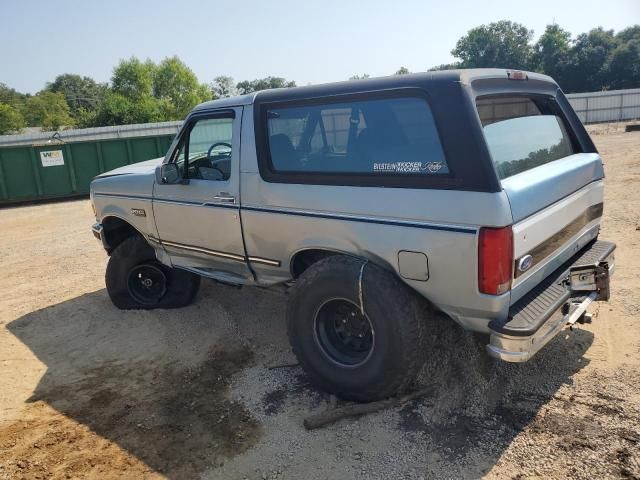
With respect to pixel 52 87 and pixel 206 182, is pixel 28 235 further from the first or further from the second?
pixel 52 87

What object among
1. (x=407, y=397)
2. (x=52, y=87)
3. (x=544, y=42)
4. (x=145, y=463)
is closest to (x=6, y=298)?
(x=145, y=463)

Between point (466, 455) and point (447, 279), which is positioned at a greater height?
point (447, 279)

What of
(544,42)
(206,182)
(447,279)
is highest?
(544,42)

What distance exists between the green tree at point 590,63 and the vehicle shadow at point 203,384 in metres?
60.8

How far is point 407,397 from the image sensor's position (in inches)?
136

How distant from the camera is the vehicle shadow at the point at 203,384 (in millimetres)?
3133

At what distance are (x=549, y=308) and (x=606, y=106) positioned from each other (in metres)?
39.9

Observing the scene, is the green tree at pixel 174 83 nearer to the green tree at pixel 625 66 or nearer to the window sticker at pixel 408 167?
the green tree at pixel 625 66

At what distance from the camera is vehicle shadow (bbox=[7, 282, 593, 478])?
123 inches

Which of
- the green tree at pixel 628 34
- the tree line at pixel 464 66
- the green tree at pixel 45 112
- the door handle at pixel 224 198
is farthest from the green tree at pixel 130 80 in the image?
the door handle at pixel 224 198

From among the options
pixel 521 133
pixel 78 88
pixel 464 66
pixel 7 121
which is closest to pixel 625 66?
pixel 464 66

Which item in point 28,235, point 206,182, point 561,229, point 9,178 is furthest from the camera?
point 9,178

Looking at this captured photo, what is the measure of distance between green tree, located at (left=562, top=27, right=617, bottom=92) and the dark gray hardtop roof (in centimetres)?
6066

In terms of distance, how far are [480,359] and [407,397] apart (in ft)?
2.47
